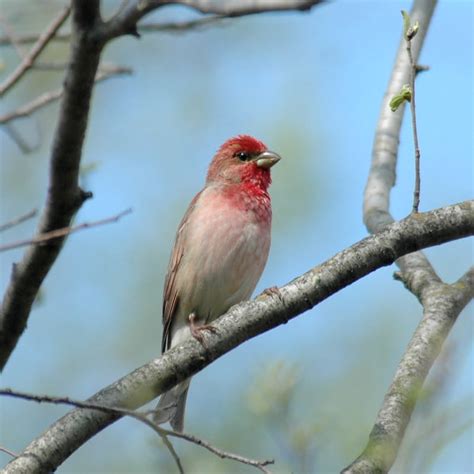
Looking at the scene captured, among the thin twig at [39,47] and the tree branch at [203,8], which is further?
the thin twig at [39,47]

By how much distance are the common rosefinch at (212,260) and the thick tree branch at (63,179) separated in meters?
1.99

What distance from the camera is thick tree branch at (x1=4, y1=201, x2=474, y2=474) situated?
4820 mm

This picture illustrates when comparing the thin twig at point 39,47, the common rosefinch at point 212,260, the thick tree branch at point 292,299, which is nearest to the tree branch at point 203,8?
the thick tree branch at point 292,299

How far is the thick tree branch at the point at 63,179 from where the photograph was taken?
4664mm

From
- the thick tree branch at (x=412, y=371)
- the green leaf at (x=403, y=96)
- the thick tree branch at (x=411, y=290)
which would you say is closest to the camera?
the thick tree branch at (x=412, y=371)

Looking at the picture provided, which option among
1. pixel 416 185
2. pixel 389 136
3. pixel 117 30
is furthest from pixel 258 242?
pixel 117 30

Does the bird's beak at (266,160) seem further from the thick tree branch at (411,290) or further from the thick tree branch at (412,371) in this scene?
the thick tree branch at (412,371)

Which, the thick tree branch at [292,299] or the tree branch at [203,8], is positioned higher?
the tree branch at [203,8]

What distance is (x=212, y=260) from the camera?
7684mm

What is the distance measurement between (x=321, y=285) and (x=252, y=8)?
150cm

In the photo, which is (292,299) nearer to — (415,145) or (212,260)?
(415,145)

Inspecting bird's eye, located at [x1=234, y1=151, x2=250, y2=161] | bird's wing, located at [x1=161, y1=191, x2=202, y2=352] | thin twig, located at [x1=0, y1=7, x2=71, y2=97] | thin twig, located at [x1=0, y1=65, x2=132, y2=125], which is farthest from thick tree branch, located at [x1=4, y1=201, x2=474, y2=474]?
bird's eye, located at [x1=234, y1=151, x2=250, y2=161]

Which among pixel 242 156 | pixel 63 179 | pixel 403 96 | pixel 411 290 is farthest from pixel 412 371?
pixel 242 156

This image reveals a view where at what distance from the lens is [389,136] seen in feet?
25.7
